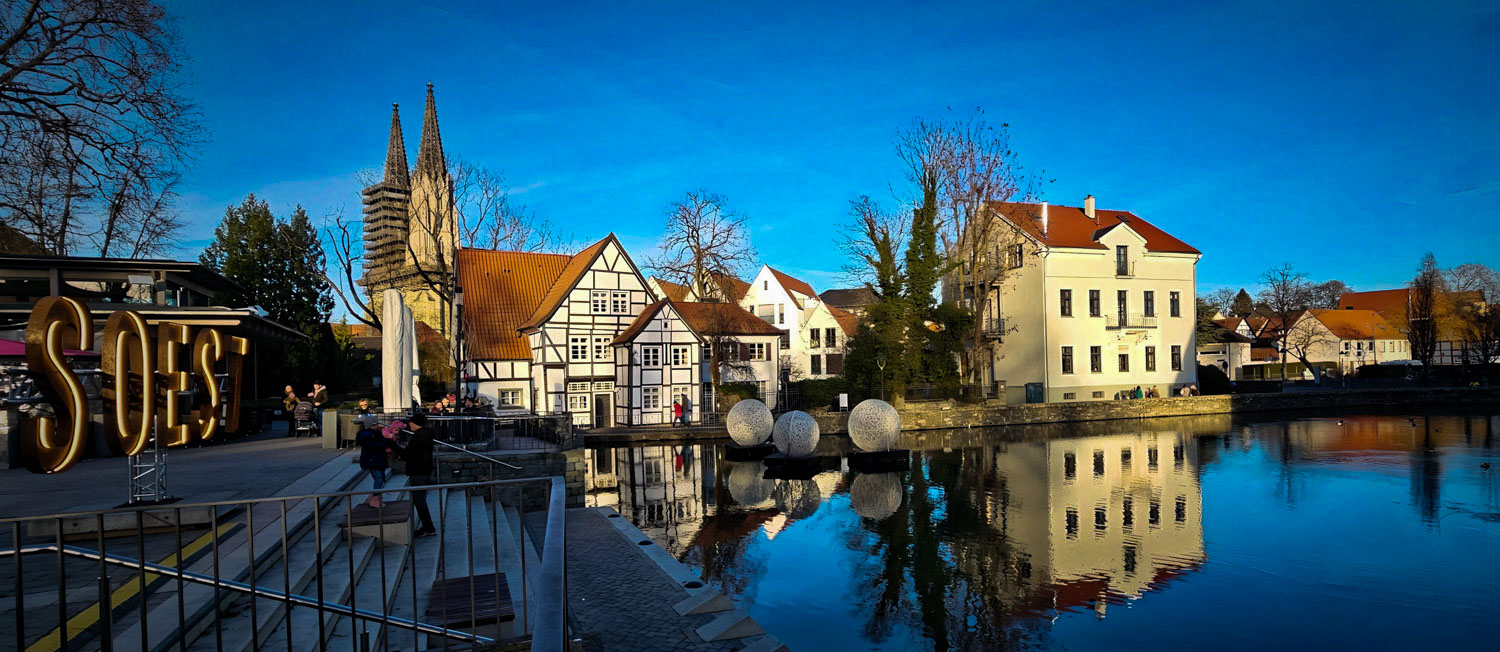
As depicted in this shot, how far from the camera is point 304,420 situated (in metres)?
21.9

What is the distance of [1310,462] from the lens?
25062mm

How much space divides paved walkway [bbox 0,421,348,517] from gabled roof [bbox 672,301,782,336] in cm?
2425

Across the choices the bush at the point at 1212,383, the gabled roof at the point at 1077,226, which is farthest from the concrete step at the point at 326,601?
the bush at the point at 1212,383

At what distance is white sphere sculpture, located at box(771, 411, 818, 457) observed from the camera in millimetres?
25484

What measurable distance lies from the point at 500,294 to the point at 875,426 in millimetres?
23067

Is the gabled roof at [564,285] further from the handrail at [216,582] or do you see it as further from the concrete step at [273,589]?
the handrail at [216,582]

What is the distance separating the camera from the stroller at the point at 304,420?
2183 cm

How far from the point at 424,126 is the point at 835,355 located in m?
50.5

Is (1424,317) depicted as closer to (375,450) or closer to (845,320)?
(845,320)

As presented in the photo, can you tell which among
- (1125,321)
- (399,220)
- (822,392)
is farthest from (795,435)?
(399,220)

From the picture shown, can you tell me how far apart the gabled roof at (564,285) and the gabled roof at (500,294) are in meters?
0.63

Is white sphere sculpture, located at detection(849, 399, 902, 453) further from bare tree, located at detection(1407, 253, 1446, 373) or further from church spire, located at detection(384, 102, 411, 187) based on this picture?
church spire, located at detection(384, 102, 411, 187)

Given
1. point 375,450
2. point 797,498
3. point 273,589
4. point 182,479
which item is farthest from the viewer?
point 797,498

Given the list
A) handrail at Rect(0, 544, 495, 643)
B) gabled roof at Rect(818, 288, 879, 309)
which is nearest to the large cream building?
gabled roof at Rect(818, 288, 879, 309)
